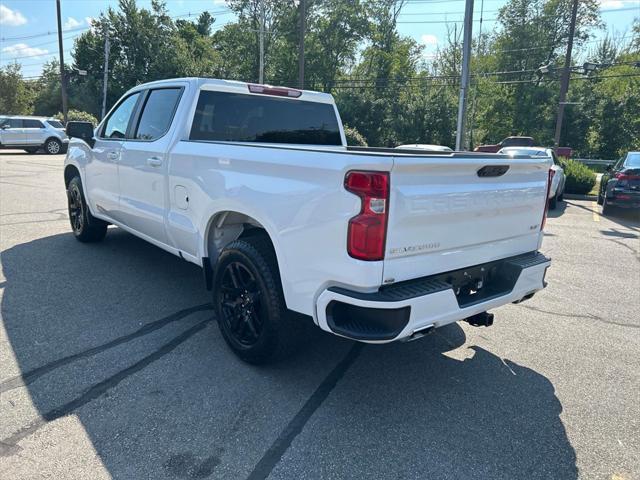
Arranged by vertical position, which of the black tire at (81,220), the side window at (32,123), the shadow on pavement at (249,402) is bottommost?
the shadow on pavement at (249,402)

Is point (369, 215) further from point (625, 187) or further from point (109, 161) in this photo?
point (625, 187)

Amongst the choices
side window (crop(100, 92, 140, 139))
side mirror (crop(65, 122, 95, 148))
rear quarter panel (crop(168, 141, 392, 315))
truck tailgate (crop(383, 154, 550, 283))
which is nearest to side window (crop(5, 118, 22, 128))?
side mirror (crop(65, 122, 95, 148))

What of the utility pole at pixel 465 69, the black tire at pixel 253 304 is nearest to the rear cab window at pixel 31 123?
the utility pole at pixel 465 69

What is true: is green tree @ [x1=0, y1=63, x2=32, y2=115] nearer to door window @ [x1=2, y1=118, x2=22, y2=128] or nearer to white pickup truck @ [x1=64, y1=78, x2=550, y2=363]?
door window @ [x1=2, y1=118, x2=22, y2=128]

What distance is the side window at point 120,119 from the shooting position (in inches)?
207

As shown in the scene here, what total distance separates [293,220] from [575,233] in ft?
26.4

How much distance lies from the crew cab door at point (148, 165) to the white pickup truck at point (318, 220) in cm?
2

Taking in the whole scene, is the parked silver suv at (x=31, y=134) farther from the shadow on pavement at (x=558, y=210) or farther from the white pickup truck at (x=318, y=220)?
the white pickup truck at (x=318, y=220)

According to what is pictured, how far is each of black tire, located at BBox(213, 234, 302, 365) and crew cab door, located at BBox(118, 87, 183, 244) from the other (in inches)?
47.0

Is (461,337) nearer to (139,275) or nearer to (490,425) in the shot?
(490,425)

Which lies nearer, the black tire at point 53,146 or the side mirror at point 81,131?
the side mirror at point 81,131

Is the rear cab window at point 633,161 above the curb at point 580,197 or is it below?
above

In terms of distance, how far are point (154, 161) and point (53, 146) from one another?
2413cm

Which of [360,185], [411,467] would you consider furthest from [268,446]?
[360,185]
